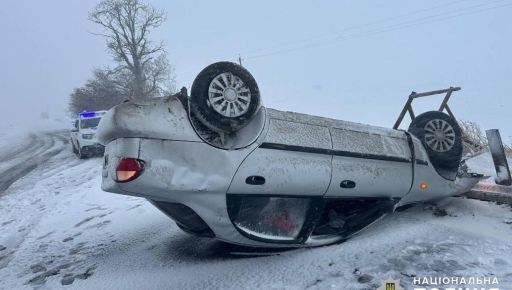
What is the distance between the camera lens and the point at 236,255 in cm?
385

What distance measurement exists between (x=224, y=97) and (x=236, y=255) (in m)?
1.60

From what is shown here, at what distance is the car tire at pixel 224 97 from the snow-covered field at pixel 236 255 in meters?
1.34

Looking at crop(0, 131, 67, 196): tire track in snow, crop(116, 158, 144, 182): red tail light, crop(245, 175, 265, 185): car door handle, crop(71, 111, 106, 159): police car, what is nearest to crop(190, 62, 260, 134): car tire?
crop(245, 175, 265, 185): car door handle

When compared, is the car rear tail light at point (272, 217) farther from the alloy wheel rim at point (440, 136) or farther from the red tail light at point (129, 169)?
the alloy wheel rim at point (440, 136)

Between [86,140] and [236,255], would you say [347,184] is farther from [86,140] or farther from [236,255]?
[86,140]

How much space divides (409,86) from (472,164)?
35861 millimetres

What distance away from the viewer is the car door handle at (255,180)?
3.39m

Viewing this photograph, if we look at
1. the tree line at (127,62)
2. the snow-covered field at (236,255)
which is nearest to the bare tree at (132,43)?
the tree line at (127,62)

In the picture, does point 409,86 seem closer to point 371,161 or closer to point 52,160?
point 52,160

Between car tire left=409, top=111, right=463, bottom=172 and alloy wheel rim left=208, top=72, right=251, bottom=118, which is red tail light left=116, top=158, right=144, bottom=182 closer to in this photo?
alloy wheel rim left=208, top=72, right=251, bottom=118

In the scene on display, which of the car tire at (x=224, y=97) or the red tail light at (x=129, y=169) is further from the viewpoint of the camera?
the car tire at (x=224, y=97)

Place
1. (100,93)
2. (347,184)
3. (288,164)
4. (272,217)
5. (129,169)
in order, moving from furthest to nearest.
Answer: (100,93) → (347,184) → (272,217) → (288,164) → (129,169)

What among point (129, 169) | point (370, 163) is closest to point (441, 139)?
point (370, 163)

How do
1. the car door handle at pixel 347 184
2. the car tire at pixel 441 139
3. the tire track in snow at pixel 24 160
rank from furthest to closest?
the tire track in snow at pixel 24 160 → the car tire at pixel 441 139 → the car door handle at pixel 347 184
